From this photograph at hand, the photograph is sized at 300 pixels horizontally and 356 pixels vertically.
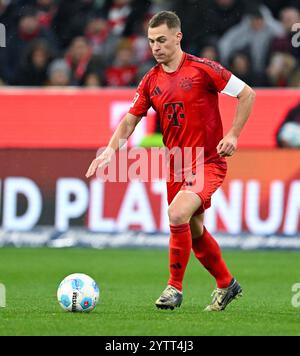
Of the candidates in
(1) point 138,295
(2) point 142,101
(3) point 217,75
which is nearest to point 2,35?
(1) point 138,295

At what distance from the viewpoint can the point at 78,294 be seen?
8047 mm

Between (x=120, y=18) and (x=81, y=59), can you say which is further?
(x=120, y=18)

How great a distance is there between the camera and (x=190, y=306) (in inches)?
348

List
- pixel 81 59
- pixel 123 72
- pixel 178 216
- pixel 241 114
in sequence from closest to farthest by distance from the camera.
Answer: pixel 178 216
pixel 241 114
pixel 123 72
pixel 81 59

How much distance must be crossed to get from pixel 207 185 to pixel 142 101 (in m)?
0.91

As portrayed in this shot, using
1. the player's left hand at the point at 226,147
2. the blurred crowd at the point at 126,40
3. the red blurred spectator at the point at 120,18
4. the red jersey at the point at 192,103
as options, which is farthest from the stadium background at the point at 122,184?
the player's left hand at the point at 226,147

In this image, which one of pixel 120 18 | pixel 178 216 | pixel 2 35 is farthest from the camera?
pixel 120 18

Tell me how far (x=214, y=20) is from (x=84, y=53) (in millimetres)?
2116

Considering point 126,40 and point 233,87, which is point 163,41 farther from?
point 126,40

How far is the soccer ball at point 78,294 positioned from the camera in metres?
8.05

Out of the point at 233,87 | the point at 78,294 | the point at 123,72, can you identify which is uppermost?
the point at 233,87
